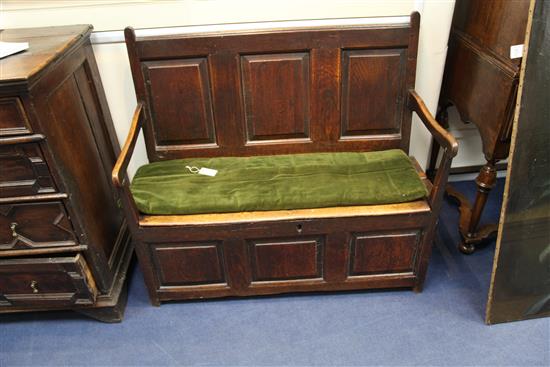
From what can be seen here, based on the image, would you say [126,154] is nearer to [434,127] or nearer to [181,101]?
[181,101]

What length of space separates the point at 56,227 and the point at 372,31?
1364mm

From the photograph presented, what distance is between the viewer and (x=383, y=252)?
5.42 feet

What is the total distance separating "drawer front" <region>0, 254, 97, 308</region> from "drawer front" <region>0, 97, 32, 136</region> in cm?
50

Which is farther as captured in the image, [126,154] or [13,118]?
[126,154]

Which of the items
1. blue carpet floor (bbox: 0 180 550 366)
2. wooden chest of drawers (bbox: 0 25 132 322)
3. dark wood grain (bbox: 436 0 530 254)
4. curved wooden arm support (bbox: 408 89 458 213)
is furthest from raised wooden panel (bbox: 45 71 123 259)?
dark wood grain (bbox: 436 0 530 254)

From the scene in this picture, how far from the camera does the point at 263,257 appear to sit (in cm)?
165

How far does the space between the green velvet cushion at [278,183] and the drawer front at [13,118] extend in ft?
1.44

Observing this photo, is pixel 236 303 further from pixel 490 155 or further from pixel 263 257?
pixel 490 155

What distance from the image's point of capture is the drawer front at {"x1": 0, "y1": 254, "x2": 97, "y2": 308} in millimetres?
1550

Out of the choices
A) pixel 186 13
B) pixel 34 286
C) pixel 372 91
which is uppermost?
pixel 186 13

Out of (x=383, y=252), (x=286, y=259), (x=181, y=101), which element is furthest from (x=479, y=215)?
(x=181, y=101)

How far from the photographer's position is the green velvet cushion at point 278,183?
1544 mm

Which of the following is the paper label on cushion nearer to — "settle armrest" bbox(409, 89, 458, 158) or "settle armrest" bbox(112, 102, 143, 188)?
"settle armrest" bbox(112, 102, 143, 188)

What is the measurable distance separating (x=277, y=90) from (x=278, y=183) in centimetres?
39
